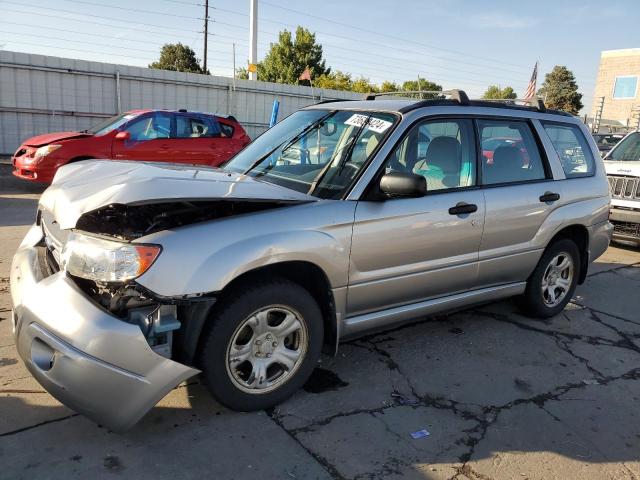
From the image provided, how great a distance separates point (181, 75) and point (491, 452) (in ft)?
52.2

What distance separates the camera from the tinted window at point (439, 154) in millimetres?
3646

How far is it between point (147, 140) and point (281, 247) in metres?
8.49

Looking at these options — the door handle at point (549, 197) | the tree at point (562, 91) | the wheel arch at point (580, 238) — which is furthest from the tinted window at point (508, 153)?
the tree at point (562, 91)

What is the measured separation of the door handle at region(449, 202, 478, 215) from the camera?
12.2 ft

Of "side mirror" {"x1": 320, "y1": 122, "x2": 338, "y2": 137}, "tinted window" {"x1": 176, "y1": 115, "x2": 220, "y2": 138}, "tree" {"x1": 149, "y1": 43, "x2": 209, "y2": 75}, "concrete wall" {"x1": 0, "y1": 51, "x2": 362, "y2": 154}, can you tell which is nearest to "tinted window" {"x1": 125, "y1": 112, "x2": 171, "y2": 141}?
"tinted window" {"x1": 176, "y1": 115, "x2": 220, "y2": 138}

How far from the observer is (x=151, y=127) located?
10.6 meters

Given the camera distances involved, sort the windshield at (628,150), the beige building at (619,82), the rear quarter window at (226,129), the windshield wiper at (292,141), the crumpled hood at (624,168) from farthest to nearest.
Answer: the beige building at (619,82), the rear quarter window at (226,129), the windshield at (628,150), the crumpled hood at (624,168), the windshield wiper at (292,141)

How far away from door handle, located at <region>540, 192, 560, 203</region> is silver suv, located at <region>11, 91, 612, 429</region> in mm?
20

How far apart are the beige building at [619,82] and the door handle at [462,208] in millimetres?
42563

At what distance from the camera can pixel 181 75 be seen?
16.5 metres

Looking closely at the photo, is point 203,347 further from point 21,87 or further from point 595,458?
point 21,87

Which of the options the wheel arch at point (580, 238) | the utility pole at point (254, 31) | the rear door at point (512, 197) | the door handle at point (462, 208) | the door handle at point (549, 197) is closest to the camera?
the door handle at point (462, 208)

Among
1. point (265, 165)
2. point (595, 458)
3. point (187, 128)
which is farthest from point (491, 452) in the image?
point (187, 128)

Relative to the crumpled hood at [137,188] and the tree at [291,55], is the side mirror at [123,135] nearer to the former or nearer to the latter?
the crumpled hood at [137,188]
